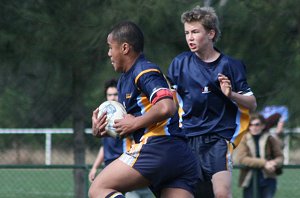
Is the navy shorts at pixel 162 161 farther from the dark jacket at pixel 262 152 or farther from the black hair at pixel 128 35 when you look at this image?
the dark jacket at pixel 262 152

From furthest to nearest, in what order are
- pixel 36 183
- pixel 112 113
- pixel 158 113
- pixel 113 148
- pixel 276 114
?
pixel 36 183
pixel 276 114
pixel 113 148
pixel 112 113
pixel 158 113

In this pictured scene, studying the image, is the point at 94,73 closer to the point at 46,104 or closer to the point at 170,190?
the point at 46,104

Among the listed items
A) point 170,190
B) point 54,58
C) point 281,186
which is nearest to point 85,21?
point 54,58

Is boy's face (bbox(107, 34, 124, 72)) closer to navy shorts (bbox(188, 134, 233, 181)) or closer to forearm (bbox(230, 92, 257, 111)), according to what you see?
forearm (bbox(230, 92, 257, 111))

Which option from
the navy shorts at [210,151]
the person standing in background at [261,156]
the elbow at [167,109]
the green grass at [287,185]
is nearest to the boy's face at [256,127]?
the person standing in background at [261,156]

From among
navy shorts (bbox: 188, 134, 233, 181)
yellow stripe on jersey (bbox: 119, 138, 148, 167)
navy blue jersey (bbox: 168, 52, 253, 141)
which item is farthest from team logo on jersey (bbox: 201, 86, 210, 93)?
yellow stripe on jersey (bbox: 119, 138, 148, 167)

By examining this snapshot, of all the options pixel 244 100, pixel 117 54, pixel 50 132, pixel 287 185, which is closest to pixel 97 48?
pixel 287 185

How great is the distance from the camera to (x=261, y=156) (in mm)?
10180

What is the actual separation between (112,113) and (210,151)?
1247 mm

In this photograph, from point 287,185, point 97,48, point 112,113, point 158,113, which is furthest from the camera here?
point 287,185

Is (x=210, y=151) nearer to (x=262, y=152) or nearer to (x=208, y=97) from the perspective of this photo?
(x=208, y=97)

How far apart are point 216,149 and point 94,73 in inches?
161

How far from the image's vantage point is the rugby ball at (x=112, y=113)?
613 centimetres

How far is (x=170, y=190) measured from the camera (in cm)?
616
